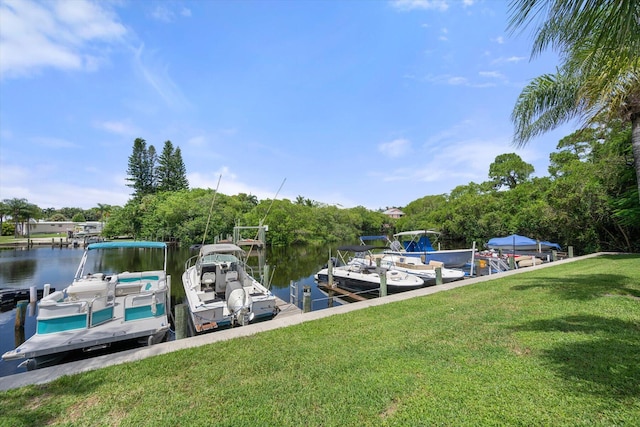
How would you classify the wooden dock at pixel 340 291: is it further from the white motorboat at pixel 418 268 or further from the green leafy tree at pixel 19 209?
the green leafy tree at pixel 19 209

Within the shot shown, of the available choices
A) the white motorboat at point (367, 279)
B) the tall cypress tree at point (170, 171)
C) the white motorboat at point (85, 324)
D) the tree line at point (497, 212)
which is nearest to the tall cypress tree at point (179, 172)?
the tall cypress tree at point (170, 171)

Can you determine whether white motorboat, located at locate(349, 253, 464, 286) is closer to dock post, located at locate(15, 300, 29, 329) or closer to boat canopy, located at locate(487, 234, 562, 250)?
boat canopy, located at locate(487, 234, 562, 250)

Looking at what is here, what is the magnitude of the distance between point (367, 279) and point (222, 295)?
6405 mm

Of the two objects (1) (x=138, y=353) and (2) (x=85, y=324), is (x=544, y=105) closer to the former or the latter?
(1) (x=138, y=353)

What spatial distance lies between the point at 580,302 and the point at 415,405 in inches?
235

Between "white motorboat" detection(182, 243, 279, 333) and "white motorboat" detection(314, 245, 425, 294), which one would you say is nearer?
"white motorboat" detection(182, 243, 279, 333)

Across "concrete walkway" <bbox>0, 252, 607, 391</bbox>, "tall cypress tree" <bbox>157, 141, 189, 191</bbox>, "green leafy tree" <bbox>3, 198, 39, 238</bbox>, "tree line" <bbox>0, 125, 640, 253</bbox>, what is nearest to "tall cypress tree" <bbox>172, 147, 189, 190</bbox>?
"tall cypress tree" <bbox>157, 141, 189, 191</bbox>

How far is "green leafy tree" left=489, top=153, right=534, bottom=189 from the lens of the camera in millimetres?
41750

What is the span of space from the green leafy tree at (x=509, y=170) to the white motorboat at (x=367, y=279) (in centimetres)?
3831

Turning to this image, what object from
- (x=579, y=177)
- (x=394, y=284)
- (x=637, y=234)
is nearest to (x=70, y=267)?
(x=394, y=284)

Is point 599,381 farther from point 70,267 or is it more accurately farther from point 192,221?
point 192,221

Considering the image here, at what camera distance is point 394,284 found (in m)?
12.0

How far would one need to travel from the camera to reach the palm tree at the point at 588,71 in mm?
2324

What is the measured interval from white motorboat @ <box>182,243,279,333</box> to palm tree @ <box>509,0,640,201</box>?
8080 mm
